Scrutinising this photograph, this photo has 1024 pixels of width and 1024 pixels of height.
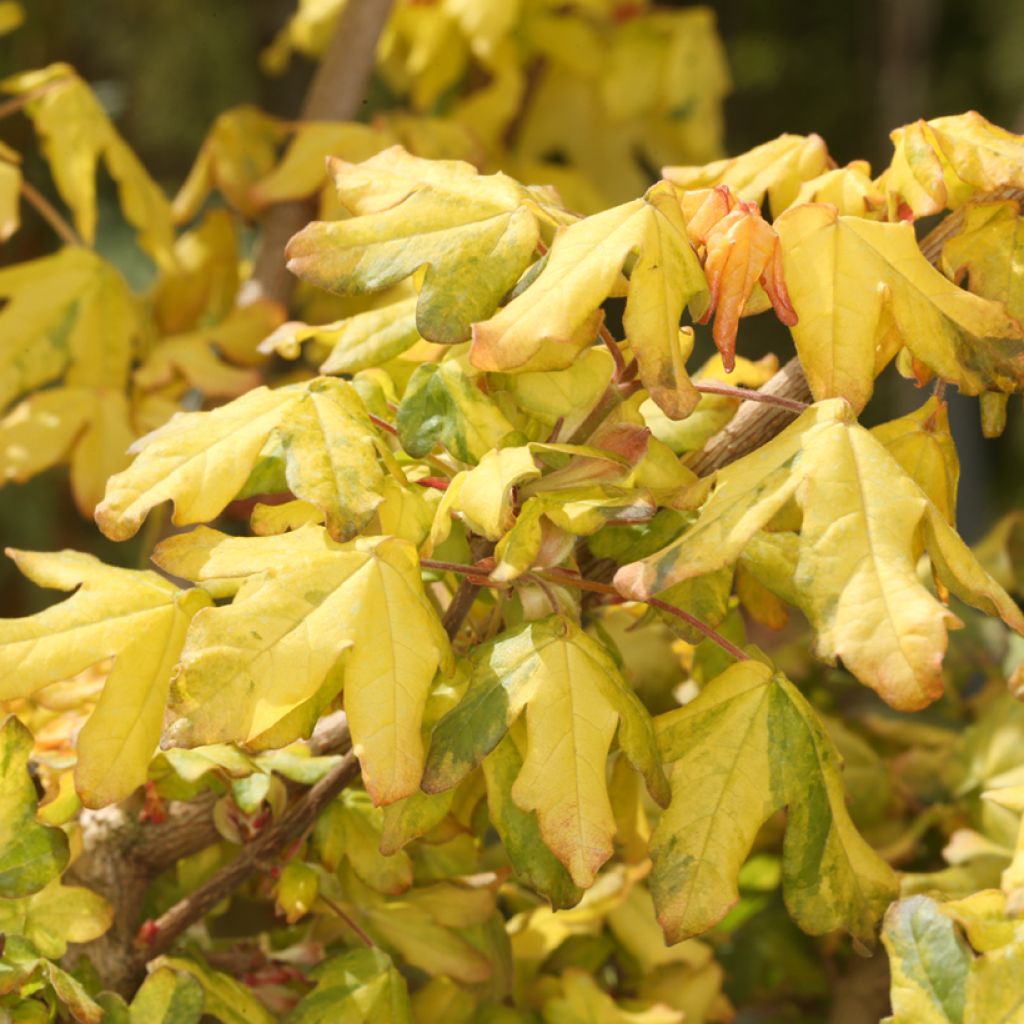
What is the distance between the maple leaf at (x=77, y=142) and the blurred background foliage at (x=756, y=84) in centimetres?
64

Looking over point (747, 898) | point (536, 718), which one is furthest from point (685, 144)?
point (536, 718)

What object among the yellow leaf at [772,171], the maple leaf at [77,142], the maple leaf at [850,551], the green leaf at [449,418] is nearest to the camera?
the maple leaf at [850,551]

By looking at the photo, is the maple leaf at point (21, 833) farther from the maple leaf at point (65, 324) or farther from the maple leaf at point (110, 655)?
the maple leaf at point (65, 324)

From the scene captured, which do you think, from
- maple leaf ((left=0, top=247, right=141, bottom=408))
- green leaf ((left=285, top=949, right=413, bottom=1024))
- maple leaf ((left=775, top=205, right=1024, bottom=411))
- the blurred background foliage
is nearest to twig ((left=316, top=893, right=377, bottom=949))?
green leaf ((left=285, top=949, right=413, bottom=1024))

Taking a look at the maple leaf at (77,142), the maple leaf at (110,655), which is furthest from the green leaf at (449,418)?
the maple leaf at (77,142)

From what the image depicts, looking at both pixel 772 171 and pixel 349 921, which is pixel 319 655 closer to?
pixel 349 921

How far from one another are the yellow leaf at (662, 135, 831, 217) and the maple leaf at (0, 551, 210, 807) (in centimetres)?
34

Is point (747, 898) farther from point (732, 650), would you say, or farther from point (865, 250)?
point (865, 250)

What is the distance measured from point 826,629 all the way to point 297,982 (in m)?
0.41

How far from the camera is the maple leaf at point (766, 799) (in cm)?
58

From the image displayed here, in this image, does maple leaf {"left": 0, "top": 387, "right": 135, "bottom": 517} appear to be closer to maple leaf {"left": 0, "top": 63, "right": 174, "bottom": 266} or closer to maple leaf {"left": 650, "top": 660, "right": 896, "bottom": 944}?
maple leaf {"left": 0, "top": 63, "right": 174, "bottom": 266}

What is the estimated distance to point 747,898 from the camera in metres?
1.01

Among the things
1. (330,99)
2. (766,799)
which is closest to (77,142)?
(330,99)

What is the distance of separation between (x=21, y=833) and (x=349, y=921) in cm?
18
